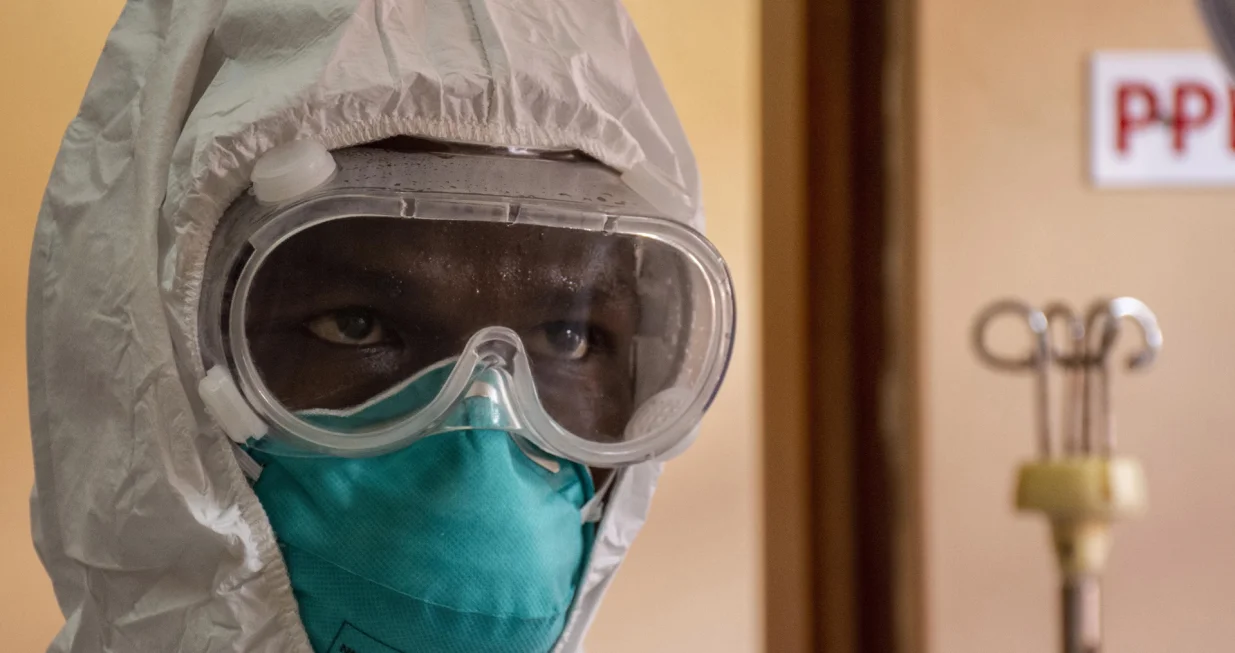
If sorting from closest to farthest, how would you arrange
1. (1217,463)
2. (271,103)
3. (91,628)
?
1. (271,103)
2. (91,628)
3. (1217,463)

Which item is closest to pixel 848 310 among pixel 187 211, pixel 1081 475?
pixel 1081 475

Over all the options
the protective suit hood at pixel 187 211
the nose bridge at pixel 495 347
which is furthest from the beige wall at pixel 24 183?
the nose bridge at pixel 495 347

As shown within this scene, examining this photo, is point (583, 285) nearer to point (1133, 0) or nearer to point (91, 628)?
point (91, 628)

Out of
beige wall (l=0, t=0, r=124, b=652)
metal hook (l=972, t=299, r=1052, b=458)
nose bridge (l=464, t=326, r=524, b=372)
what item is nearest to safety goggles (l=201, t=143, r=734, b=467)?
nose bridge (l=464, t=326, r=524, b=372)

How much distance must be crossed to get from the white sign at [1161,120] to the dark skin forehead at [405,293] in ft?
2.36

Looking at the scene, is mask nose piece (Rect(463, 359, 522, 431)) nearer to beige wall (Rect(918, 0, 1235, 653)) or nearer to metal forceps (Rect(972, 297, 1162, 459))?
metal forceps (Rect(972, 297, 1162, 459))

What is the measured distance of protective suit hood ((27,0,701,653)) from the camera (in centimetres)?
79

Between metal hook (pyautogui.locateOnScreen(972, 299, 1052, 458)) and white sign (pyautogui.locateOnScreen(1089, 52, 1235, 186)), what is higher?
white sign (pyautogui.locateOnScreen(1089, 52, 1235, 186))

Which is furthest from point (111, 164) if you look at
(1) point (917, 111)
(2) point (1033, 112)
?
(2) point (1033, 112)

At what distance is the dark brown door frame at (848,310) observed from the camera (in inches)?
50.1

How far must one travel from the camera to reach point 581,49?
35.6 inches

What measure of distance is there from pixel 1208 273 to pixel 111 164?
3.97 ft

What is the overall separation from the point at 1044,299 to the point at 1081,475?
1.19 ft

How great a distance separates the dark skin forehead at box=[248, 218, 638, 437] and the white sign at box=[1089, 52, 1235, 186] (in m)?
0.72
